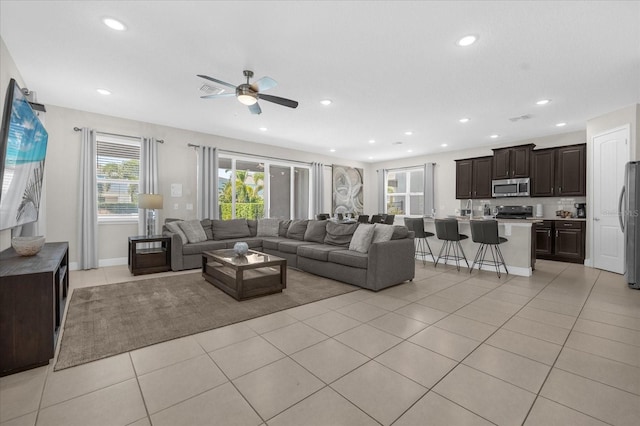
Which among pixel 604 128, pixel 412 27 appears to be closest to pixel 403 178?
pixel 604 128

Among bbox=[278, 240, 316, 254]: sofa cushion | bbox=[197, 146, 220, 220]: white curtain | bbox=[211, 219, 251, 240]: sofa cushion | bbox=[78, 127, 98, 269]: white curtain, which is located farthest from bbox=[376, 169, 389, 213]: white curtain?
bbox=[78, 127, 98, 269]: white curtain

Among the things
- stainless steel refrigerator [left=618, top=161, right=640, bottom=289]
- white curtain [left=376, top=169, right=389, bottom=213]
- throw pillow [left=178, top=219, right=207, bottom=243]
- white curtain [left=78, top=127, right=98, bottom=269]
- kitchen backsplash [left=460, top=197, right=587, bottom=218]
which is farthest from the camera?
white curtain [left=376, top=169, right=389, bottom=213]

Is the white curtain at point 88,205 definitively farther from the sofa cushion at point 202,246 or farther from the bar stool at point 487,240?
the bar stool at point 487,240

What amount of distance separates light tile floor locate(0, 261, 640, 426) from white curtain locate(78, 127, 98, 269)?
3760 mm

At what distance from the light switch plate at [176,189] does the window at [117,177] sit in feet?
2.09

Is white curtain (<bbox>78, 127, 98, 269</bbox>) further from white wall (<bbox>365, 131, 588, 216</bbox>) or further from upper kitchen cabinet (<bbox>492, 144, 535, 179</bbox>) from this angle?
upper kitchen cabinet (<bbox>492, 144, 535, 179</bbox>)

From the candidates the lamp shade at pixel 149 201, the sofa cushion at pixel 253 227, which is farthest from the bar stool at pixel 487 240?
the lamp shade at pixel 149 201

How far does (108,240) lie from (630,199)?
8.82 meters

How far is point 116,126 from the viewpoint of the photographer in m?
5.49

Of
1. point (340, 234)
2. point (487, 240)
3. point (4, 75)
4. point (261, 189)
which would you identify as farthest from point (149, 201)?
point (487, 240)

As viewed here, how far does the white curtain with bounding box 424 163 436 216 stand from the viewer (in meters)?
8.68

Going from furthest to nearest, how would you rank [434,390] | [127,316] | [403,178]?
[403,178] → [127,316] → [434,390]

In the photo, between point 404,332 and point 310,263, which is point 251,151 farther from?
point 404,332

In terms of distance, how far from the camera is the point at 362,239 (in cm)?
434
